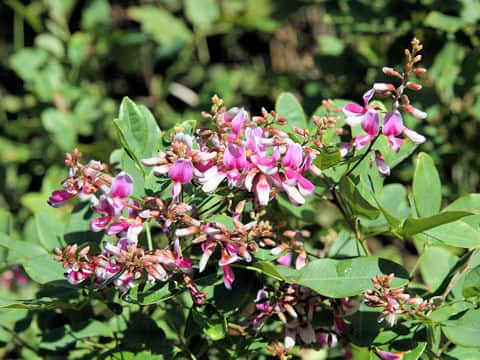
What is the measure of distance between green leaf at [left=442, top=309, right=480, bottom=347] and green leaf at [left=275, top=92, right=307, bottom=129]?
0.46 metres

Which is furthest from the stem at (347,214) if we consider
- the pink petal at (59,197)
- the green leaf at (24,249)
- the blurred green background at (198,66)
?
the blurred green background at (198,66)

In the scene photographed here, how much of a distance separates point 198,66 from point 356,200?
213 centimetres

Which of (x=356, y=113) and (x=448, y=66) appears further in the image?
(x=448, y=66)

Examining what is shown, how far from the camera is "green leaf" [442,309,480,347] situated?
113 centimetres

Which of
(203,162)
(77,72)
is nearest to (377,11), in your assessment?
(203,162)

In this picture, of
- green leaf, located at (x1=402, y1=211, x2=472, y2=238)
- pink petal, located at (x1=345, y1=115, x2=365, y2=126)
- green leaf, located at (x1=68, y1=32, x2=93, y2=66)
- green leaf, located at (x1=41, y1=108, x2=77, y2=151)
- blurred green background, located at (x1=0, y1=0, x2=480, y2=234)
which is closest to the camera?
green leaf, located at (x1=402, y1=211, x2=472, y2=238)

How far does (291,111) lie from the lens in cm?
139

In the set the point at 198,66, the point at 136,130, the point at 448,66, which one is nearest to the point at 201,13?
the point at 198,66

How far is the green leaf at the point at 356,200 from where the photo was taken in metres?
1.16

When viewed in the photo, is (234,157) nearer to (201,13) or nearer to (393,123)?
(393,123)

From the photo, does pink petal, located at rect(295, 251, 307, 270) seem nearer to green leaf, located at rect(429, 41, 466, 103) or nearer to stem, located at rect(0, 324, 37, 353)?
stem, located at rect(0, 324, 37, 353)

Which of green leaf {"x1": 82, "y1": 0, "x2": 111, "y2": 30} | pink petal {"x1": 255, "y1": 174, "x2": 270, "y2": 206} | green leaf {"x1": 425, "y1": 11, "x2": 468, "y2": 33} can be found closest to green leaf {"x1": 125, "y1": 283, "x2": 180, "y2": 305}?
pink petal {"x1": 255, "y1": 174, "x2": 270, "y2": 206}

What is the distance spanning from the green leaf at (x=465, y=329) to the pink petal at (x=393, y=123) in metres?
0.33

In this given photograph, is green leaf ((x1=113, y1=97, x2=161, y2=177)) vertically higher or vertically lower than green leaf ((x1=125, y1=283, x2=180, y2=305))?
higher
